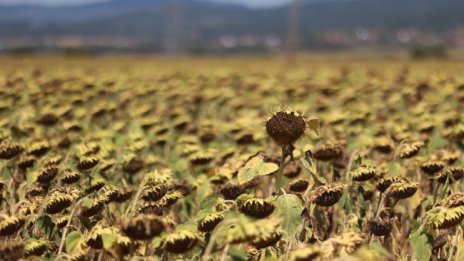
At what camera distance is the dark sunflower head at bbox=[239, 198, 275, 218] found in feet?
8.49

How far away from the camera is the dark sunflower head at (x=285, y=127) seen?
2930 mm

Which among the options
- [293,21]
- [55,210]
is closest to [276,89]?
[55,210]

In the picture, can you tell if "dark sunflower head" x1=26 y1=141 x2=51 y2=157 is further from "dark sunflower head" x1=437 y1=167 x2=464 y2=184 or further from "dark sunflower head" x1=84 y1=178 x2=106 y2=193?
"dark sunflower head" x1=437 y1=167 x2=464 y2=184

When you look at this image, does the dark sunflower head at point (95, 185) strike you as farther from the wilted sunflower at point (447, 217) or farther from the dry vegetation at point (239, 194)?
the wilted sunflower at point (447, 217)

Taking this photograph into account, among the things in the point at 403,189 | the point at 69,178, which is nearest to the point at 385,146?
the point at 403,189

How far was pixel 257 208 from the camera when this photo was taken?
2.59 m

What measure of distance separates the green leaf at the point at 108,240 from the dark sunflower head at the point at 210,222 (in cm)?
38

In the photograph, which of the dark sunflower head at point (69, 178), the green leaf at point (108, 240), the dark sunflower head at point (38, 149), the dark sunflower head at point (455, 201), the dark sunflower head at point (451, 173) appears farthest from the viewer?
the dark sunflower head at point (38, 149)

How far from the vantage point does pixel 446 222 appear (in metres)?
2.57

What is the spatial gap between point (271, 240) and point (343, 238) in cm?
Answer: 28

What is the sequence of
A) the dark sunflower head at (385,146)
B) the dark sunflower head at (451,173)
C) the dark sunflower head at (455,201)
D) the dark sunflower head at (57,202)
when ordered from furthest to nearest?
the dark sunflower head at (385,146)
the dark sunflower head at (451,173)
the dark sunflower head at (57,202)
the dark sunflower head at (455,201)

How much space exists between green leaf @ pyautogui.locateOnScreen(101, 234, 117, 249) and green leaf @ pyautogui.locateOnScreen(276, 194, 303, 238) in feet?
2.08

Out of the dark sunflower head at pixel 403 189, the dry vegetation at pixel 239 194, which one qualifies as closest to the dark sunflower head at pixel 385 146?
the dry vegetation at pixel 239 194

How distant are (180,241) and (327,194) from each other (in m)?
0.88
